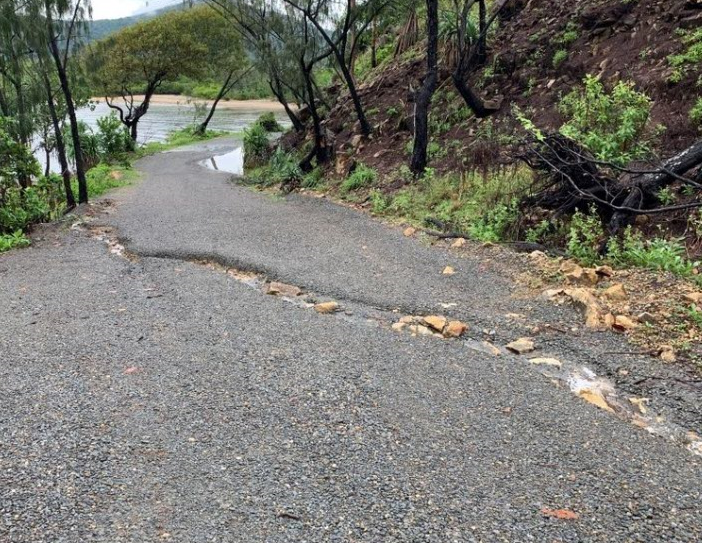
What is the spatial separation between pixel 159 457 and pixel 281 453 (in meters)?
0.71

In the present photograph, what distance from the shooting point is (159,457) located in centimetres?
333

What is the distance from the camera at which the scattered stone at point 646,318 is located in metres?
5.06

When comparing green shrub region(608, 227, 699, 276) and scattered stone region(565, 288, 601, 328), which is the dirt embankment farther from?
scattered stone region(565, 288, 601, 328)

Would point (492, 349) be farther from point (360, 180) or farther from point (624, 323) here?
point (360, 180)

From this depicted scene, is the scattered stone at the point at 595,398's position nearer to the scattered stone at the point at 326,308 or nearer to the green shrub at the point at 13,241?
the scattered stone at the point at 326,308

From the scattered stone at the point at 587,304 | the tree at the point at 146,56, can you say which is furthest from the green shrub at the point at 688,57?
the tree at the point at 146,56

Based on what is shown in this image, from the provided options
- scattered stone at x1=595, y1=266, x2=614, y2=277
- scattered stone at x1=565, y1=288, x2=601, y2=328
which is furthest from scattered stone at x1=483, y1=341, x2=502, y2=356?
scattered stone at x1=595, y1=266, x2=614, y2=277

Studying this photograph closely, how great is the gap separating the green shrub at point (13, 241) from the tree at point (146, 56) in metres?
20.0

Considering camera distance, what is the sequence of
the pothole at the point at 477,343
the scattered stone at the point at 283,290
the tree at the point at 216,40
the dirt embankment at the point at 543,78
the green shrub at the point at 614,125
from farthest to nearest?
1. the tree at the point at 216,40
2. the dirt embankment at the point at 543,78
3. the green shrub at the point at 614,125
4. the scattered stone at the point at 283,290
5. the pothole at the point at 477,343

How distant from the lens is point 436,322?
17.8 ft

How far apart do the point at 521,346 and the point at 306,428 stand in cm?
226

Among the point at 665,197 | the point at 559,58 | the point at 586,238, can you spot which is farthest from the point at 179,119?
the point at 665,197

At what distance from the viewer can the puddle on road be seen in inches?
835

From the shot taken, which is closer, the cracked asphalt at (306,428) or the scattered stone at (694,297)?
the cracked asphalt at (306,428)
